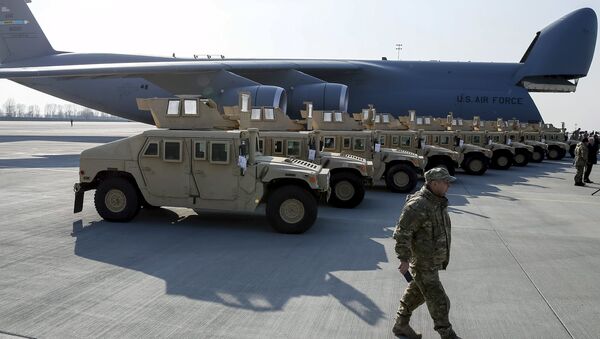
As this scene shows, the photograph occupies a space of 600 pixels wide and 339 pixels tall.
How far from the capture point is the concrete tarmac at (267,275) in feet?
14.3

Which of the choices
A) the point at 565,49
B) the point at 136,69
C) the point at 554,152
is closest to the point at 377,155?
the point at 136,69

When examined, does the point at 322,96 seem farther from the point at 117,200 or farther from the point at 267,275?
the point at 267,275

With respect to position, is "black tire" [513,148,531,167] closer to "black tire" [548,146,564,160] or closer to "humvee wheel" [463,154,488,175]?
"humvee wheel" [463,154,488,175]

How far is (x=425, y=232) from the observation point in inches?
154

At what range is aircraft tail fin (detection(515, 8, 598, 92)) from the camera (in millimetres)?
24625

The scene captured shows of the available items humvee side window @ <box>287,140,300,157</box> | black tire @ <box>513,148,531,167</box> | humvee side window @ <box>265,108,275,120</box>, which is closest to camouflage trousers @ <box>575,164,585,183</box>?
black tire @ <box>513,148,531,167</box>

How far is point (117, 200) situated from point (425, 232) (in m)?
6.16

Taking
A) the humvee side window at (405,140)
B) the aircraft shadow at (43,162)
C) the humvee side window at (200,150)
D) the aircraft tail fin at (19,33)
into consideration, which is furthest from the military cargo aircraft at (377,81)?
the humvee side window at (200,150)

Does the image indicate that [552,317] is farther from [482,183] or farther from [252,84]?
[252,84]

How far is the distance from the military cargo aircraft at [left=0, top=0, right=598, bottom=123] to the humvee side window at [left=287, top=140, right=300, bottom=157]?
11.7 metres

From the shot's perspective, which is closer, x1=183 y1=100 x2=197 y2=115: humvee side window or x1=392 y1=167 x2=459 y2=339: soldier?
x1=392 y1=167 x2=459 y2=339: soldier

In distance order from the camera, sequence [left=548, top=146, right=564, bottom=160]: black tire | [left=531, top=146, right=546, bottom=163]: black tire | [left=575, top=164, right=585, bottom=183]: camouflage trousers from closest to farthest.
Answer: [left=575, top=164, right=585, bottom=183]: camouflage trousers, [left=531, top=146, right=546, bottom=163]: black tire, [left=548, top=146, right=564, bottom=160]: black tire

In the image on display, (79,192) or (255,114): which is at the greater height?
(255,114)

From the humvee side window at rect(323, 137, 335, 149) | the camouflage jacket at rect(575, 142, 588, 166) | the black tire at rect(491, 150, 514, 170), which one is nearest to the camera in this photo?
the humvee side window at rect(323, 137, 335, 149)
